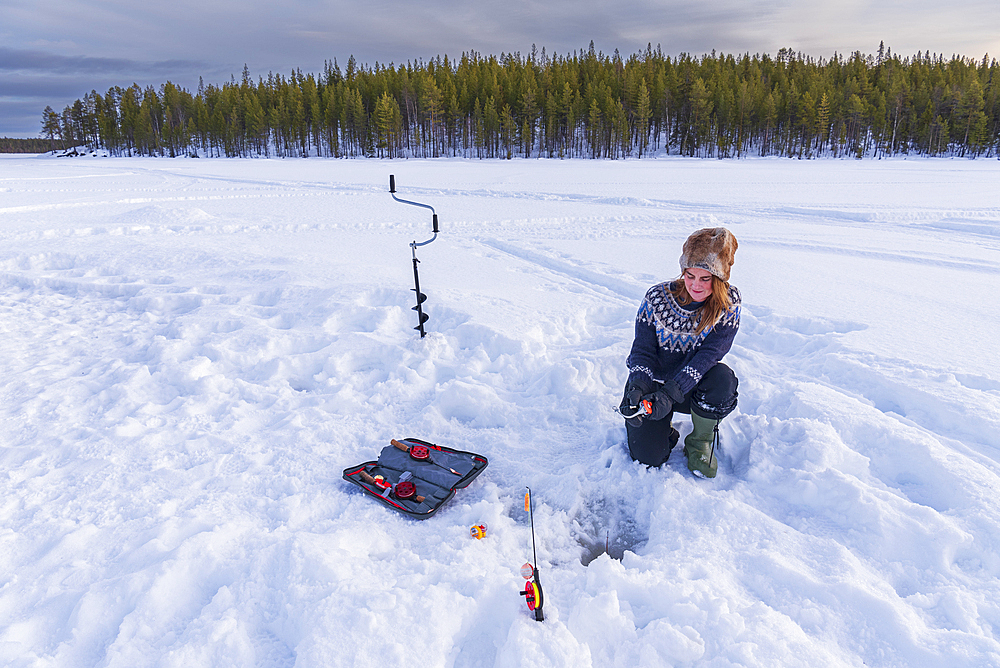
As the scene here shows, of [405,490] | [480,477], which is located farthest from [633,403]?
[405,490]

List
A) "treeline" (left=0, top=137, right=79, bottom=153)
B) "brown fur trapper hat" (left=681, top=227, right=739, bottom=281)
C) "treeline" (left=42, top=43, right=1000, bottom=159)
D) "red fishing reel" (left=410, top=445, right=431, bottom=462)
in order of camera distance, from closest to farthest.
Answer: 1. "brown fur trapper hat" (left=681, top=227, right=739, bottom=281)
2. "red fishing reel" (left=410, top=445, right=431, bottom=462)
3. "treeline" (left=42, top=43, right=1000, bottom=159)
4. "treeline" (left=0, top=137, right=79, bottom=153)

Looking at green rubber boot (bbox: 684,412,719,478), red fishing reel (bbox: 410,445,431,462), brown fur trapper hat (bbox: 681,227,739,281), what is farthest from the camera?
red fishing reel (bbox: 410,445,431,462)

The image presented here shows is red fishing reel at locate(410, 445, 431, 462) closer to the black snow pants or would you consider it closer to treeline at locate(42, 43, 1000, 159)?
the black snow pants

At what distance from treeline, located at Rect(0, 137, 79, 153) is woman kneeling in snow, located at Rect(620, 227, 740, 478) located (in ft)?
480

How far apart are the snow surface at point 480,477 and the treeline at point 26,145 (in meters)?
143

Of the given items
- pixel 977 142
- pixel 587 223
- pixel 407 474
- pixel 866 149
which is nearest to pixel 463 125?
pixel 866 149

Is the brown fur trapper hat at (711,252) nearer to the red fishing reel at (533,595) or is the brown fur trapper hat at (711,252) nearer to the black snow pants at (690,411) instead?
the black snow pants at (690,411)

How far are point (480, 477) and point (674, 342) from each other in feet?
4.79

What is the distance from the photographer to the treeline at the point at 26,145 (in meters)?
→ 114

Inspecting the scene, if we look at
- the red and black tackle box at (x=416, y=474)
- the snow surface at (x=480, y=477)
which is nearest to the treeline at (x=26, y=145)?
the snow surface at (x=480, y=477)

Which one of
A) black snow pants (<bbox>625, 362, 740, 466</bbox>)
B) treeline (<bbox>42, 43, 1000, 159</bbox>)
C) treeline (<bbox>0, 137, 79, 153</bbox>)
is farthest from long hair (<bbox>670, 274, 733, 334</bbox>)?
treeline (<bbox>0, 137, 79, 153</bbox>)

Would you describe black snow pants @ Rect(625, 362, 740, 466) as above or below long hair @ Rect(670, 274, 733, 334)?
below

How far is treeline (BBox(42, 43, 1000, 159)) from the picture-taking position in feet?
174

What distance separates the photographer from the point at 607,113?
5422 centimetres
